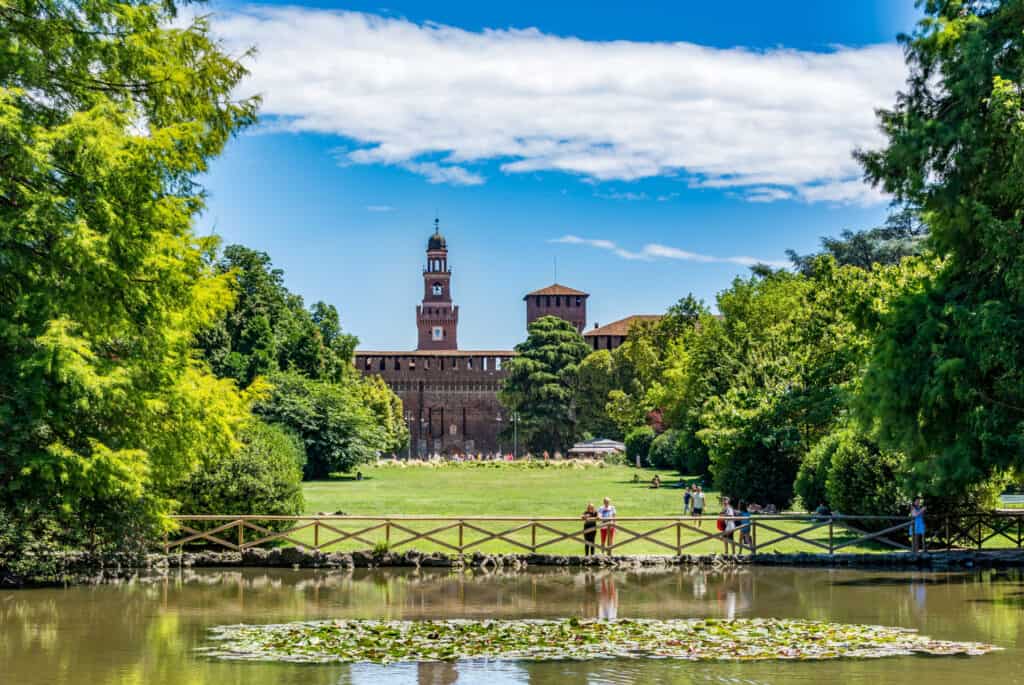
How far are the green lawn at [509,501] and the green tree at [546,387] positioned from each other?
1678cm

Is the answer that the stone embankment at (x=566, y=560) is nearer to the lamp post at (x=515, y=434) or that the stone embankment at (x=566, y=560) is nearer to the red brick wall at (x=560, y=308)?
the lamp post at (x=515, y=434)

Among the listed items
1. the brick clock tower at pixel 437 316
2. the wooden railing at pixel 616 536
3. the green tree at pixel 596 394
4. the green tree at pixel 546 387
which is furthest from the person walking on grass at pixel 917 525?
the brick clock tower at pixel 437 316

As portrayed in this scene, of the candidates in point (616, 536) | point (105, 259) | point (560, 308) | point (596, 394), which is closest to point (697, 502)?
point (616, 536)

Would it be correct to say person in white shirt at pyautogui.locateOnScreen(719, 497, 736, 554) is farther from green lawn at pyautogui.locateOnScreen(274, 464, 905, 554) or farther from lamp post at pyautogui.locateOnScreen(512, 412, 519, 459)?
lamp post at pyautogui.locateOnScreen(512, 412, 519, 459)

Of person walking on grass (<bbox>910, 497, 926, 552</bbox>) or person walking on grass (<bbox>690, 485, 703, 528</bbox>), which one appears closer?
person walking on grass (<bbox>910, 497, 926, 552</bbox>)

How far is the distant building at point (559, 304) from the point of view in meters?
103

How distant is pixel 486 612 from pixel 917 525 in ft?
30.1

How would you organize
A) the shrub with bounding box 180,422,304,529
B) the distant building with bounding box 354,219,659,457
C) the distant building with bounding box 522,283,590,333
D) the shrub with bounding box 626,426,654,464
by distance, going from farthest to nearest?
the distant building with bounding box 522,283,590,333, the distant building with bounding box 354,219,659,457, the shrub with bounding box 626,426,654,464, the shrub with bounding box 180,422,304,529

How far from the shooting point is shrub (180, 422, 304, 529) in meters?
21.8

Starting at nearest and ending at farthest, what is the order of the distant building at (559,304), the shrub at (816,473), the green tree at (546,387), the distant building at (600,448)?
the shrub at (816,473) < the distant building at (600,448) < the green tree at (546,387) < the distant building at (559,304)

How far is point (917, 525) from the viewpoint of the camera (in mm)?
20688

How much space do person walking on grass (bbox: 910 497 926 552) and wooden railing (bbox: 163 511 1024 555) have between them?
23 cm

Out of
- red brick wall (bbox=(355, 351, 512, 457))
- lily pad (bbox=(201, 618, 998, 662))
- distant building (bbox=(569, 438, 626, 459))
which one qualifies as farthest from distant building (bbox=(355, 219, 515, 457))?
lily pad (bbox=(201, 618, 998, 662))

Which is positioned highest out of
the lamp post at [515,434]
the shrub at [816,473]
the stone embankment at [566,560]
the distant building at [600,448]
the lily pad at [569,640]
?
the lamp post at [515,434]
